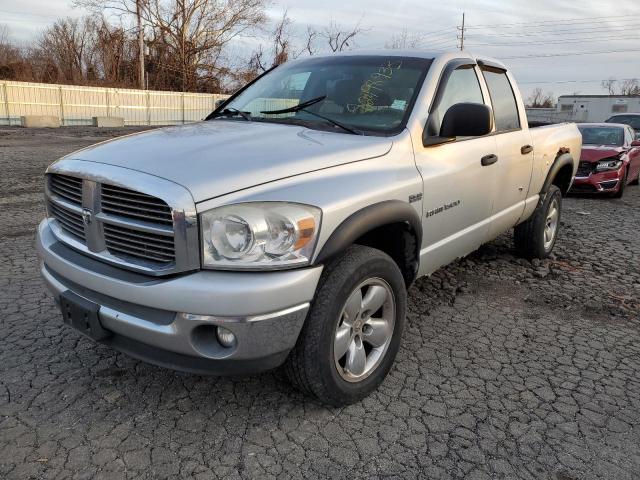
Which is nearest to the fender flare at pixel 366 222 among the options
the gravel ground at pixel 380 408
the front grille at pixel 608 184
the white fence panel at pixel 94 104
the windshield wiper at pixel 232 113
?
the gravel ground at pixel 380 408

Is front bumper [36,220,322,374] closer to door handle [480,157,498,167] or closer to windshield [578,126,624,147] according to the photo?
door handle [480,157,498,167]

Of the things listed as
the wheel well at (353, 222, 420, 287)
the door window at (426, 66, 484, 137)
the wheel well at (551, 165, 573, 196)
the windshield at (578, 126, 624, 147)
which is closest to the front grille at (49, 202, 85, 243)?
the wheel well at (353, 222, 420, 287)

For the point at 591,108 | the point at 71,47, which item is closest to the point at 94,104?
the point at 71,47

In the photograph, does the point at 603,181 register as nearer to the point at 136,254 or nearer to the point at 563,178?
the point at 563,178

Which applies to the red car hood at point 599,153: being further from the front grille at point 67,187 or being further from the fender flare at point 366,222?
the front grille at point 67,187

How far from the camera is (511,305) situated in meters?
4.36

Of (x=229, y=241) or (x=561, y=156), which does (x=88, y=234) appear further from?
(x=561, y=156)

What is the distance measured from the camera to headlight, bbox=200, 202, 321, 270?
224 centimetres

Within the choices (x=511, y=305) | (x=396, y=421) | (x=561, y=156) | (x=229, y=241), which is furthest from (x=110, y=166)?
(x=561, y=156)

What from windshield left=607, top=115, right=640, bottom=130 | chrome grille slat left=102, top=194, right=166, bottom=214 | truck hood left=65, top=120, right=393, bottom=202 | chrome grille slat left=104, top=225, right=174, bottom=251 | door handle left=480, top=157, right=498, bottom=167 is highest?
windshield left=607, top=115, right=640, bottom=130

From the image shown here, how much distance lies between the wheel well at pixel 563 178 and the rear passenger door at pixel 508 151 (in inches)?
47.1

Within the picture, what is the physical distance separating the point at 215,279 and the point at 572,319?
3077 millimetres

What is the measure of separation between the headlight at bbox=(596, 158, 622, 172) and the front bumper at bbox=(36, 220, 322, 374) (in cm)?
960

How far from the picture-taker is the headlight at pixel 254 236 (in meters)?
2.24
